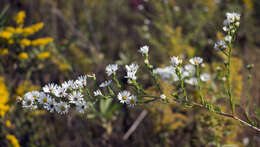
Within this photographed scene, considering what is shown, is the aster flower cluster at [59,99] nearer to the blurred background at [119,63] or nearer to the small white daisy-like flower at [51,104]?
the small white daisy-like flower at [51,104]

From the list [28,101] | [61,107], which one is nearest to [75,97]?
[61,107]

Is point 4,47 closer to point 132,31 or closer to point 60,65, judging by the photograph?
point 60,65

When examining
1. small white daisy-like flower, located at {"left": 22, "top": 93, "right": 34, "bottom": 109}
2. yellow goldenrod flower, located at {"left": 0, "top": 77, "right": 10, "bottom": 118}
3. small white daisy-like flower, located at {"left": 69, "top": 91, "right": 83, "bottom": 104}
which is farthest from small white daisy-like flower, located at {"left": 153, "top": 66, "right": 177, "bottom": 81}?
yellow goldenrod flower, located at {"left": 0, "top": 77, "right": 10, "bottom": 118}

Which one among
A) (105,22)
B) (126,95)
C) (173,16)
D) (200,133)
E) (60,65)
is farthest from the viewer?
(105,22)

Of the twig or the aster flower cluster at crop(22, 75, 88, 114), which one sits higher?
the aster flower cluster at crop(22, 75, 88, 114)

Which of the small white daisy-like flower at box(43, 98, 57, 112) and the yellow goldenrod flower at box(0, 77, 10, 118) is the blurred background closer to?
the yellow goldenrod flower at box(0, 77, 10, 118)

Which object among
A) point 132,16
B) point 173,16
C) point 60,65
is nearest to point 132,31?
point 132,16

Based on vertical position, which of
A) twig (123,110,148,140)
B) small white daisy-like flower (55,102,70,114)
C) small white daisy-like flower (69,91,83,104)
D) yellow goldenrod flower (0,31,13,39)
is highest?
yellow goldenrod flower (0,31,13,39)
